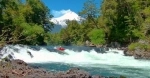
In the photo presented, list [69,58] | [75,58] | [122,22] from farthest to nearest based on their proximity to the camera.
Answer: [122,22] → [75,58] → [69,58]

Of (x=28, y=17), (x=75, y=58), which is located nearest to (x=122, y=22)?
(x=28, y=17)

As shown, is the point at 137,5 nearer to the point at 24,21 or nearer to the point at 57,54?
the point at 24,21

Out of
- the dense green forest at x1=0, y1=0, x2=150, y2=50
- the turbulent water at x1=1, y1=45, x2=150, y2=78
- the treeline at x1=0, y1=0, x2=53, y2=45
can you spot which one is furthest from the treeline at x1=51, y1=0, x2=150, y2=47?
the turbulent water at x1=1, y1=45, x2=150, y2=78

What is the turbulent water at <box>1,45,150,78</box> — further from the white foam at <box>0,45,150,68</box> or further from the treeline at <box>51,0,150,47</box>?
the treeline at <box>51,0,150,47</box>

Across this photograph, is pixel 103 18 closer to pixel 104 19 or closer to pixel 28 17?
pixel 104 19

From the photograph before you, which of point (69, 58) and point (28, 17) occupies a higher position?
point (28, 17)

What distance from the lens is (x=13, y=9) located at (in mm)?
53656

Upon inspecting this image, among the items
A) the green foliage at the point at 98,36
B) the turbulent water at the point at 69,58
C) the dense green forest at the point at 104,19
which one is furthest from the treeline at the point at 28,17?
the turbulent water at the point at 69,58

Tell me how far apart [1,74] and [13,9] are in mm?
44964

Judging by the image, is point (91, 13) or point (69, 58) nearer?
point (69, 58)

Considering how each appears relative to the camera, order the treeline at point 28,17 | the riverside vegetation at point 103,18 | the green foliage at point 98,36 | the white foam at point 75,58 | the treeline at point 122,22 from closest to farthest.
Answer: the white foam at point 75,58, the treeline at point 28,17, the riverside vegetation at point 103,18, the treeline at point 122,22, the green foliage at point 98,36

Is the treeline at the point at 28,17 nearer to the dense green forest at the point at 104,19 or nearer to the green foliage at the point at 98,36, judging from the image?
the dense green forest at the point at 104,19

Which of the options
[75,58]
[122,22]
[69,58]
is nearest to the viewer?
[69,58]

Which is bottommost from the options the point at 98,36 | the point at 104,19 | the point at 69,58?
the point at 69,58
